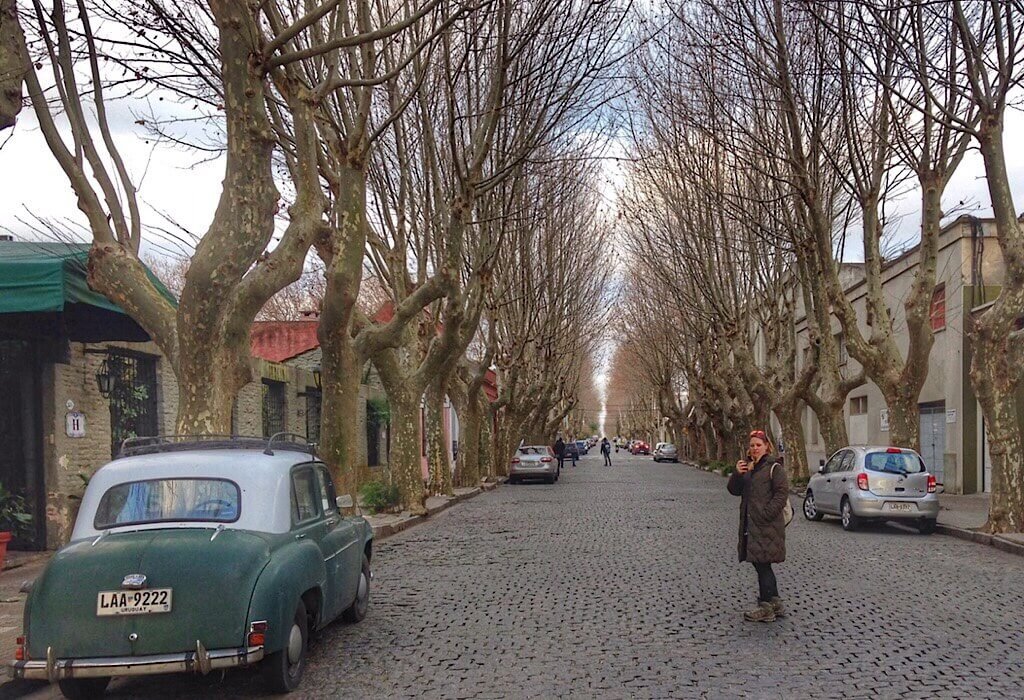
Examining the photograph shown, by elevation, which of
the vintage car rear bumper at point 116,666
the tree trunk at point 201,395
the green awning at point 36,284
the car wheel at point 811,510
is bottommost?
the car wheel at point 811,510

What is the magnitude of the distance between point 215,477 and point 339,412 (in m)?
8.70

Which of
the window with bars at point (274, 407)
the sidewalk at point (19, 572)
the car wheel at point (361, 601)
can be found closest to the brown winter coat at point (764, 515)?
the car wheel at point (361, 601)

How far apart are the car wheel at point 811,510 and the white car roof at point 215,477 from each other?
14.3 metres

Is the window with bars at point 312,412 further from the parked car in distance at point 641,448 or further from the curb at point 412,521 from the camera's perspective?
the parked car in distance at point 641,448

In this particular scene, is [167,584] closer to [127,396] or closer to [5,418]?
[5,418]

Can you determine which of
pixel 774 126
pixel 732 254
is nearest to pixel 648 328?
pixel 732 254

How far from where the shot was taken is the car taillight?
5820 mm

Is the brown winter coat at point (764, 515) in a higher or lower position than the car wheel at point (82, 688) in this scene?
higher

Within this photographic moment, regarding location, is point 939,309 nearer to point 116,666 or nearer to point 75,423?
point 75,423

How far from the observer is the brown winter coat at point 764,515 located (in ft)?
27.6

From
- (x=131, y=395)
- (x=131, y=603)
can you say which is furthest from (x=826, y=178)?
(x=131, y=603)

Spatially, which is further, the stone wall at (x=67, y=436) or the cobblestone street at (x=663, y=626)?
the stone wall at (x=67, y=436)

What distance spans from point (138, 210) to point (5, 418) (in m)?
4.05

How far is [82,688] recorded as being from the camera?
6184 millimetres
